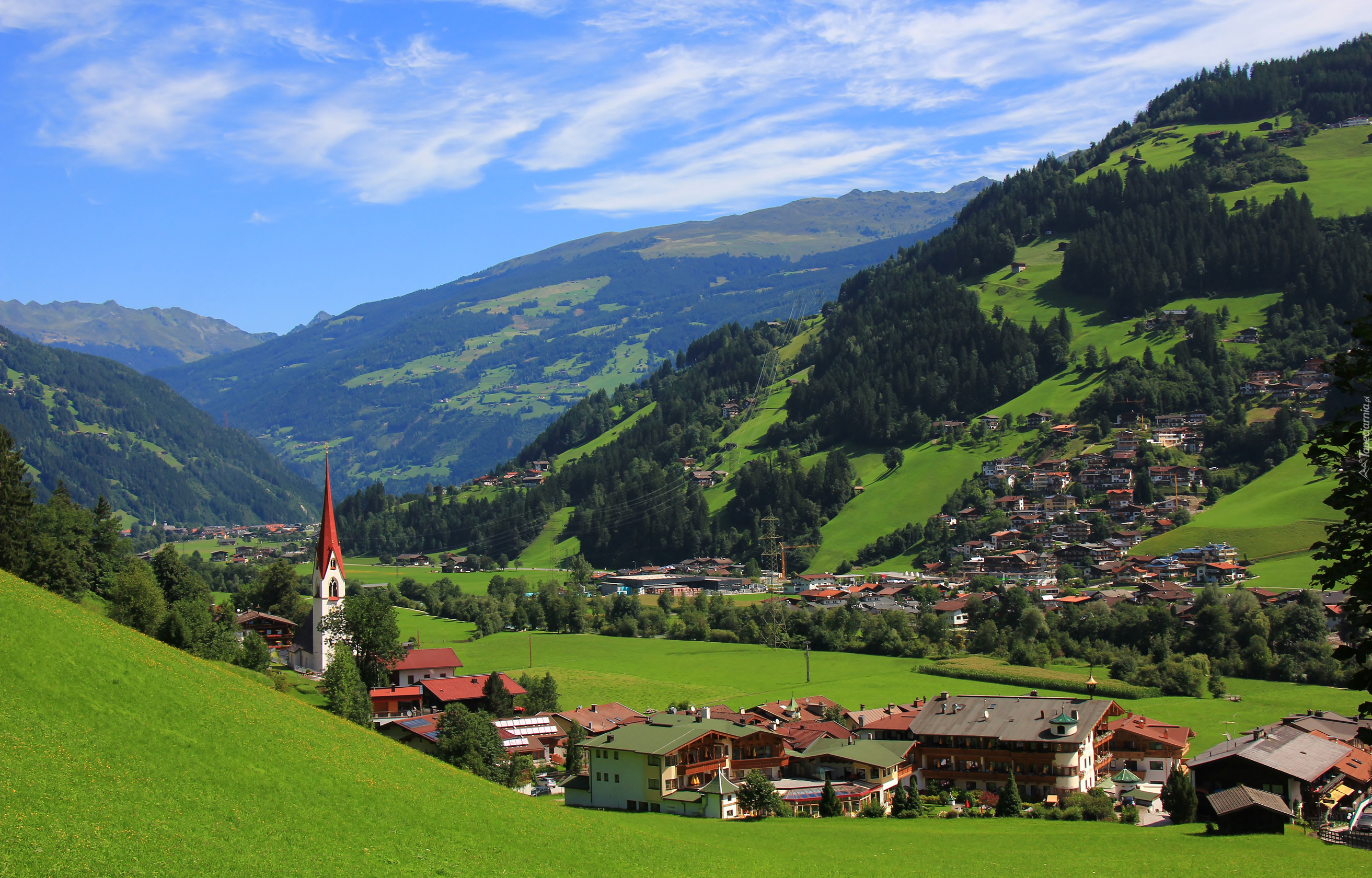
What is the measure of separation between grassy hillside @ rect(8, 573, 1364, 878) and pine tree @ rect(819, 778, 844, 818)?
16.4 feet

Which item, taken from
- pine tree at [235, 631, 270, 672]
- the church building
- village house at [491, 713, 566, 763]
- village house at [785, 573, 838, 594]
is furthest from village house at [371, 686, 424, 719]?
village house at [785, 573, 838, 594]

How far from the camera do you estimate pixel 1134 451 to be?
133 meters

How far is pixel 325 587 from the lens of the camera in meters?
75.7

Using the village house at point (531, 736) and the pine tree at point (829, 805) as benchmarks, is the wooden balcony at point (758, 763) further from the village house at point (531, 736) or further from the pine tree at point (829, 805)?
the village house at point (531, 736)

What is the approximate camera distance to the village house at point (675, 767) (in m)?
47.4

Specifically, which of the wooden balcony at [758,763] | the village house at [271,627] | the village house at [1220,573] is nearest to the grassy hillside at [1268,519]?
Answer: the village house at [1220,573]

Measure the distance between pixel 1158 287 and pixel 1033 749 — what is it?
135400 mm

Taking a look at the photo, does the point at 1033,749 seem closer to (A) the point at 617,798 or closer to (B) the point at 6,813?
(A) the point at 617,798

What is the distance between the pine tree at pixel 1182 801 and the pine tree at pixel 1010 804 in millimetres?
6087

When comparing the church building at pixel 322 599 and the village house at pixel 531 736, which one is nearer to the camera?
the village house at pixel 531 736

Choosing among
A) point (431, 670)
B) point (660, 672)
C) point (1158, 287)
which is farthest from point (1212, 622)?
point (1158, 287)

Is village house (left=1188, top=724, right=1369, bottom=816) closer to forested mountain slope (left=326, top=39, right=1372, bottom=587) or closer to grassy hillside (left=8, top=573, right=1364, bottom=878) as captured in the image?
grassy hillside (left=8, top=573, right=1364, bottom=878)

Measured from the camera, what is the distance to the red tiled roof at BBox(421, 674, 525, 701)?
6584cm

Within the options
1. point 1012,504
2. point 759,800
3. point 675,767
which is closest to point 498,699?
point 675,767
